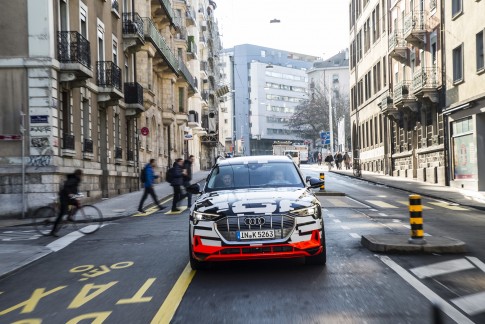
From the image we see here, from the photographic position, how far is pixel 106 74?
2709cm

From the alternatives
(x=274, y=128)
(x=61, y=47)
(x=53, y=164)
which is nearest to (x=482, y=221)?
(x=53, y=164)

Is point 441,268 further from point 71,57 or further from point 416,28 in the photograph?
point 416,28

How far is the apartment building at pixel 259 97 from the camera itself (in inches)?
5591

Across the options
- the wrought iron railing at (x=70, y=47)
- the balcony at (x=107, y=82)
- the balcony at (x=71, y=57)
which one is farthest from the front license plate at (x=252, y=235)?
the balcony at (x=107, y=82)

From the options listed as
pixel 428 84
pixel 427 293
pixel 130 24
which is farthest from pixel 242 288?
pixel 428 84

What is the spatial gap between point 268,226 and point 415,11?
31.0 m

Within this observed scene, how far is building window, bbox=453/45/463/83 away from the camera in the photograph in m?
28.6

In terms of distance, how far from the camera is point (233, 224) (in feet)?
25.3

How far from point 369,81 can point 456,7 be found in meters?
23.8

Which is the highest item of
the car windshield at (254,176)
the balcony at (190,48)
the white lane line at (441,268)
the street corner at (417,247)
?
the balcony at (190,48)

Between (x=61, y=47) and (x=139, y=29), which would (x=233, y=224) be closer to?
(x=61, y=47)

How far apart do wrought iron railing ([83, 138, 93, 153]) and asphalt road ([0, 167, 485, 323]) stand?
13003 mm

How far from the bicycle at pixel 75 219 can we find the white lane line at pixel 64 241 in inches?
5.9

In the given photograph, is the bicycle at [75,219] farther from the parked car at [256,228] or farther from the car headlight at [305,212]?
the car headlight at [305,212]
